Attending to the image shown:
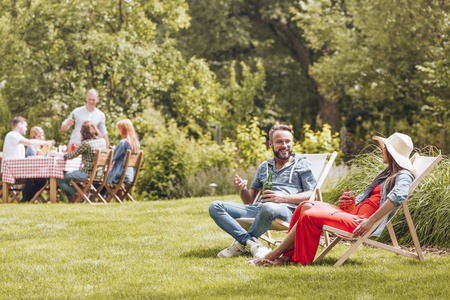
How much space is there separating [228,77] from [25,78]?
→ 39.6 ft

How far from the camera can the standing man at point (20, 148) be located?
11.7m

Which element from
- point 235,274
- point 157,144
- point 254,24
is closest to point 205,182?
point 157,144

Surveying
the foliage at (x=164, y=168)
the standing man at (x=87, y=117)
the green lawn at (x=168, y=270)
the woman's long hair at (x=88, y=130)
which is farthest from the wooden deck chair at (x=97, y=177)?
the green lawn at (x=168, y=270)

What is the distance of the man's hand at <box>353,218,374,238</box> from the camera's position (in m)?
5.21

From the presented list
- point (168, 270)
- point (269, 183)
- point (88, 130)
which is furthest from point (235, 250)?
point (88, 130)

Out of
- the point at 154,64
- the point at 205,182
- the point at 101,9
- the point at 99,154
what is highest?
the point at 101,9

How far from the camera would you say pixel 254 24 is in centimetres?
2736

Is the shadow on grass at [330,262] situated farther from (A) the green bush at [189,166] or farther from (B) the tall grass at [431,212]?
(A) the green bush at [189,166]

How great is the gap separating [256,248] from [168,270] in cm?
86

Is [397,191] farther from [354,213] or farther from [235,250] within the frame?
[235,250]

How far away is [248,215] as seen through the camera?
20.5ft

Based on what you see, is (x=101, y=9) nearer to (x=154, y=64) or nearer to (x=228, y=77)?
(x=154, y=64)

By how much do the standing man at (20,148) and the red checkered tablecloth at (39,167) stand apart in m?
0.26

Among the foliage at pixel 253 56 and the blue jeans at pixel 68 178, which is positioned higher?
the foliage at pixel 253 56
